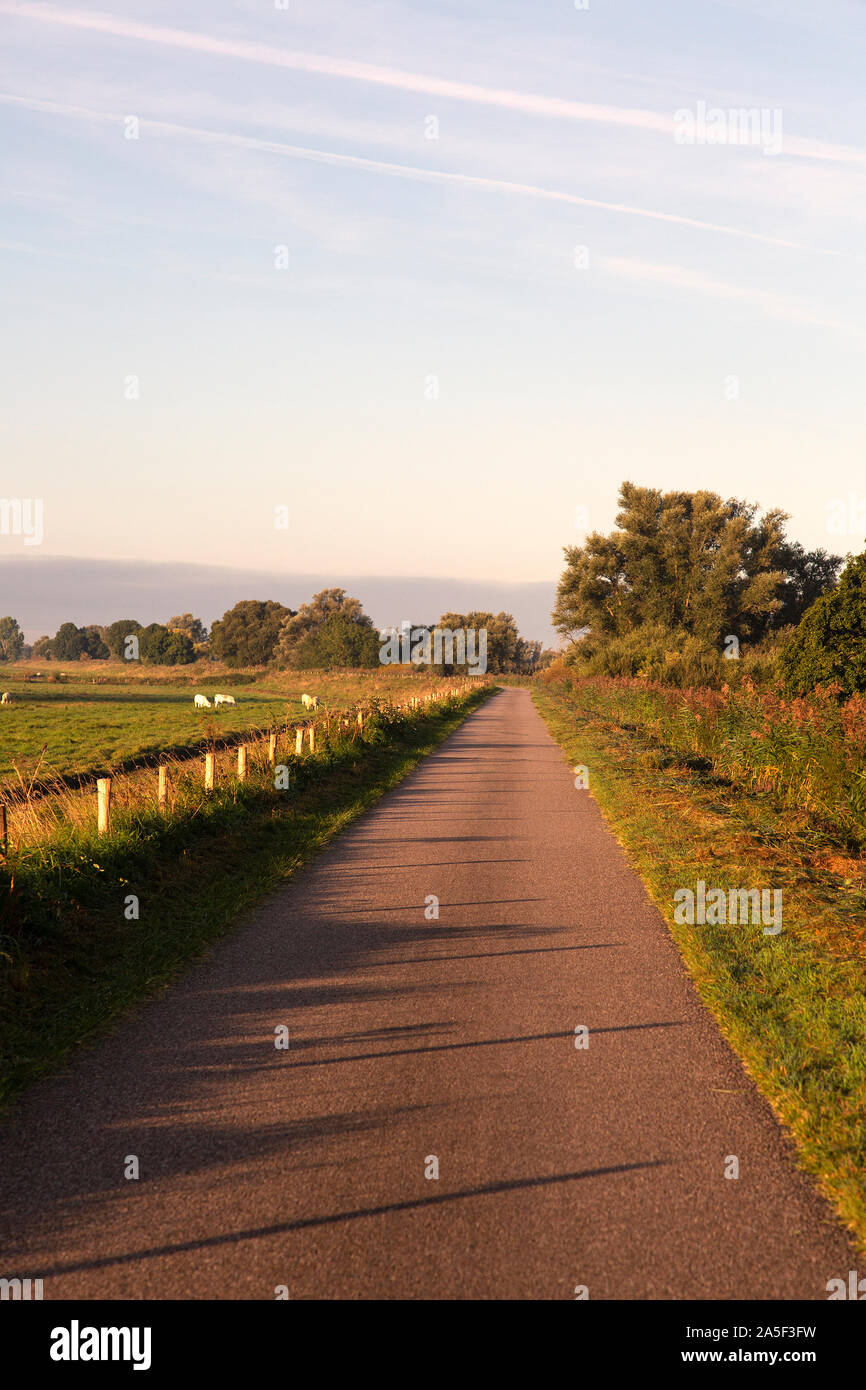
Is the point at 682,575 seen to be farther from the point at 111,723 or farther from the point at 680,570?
the point at 111,723

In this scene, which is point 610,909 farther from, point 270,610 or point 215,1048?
point 270,610

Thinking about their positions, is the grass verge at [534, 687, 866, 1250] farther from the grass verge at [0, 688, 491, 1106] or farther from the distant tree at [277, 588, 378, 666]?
the distant tree at [277, 588, 378, 666]

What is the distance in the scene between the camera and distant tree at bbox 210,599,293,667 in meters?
154

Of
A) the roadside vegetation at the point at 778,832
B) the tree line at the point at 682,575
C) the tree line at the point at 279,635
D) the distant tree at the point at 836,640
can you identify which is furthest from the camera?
the tree line at the point at 279,635

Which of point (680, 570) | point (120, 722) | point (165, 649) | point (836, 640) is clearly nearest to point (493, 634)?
point (165, 649)

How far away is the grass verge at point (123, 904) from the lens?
6.04 m

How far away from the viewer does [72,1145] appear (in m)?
4.39

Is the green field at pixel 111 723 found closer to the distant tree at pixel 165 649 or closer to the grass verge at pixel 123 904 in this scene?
the grass verge at pixel 123 904

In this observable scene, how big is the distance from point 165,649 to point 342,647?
5905 centimetres

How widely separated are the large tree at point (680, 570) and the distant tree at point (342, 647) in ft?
166

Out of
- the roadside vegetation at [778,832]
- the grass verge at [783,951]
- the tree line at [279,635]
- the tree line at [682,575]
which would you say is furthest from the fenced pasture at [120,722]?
the tree line at [279,635]

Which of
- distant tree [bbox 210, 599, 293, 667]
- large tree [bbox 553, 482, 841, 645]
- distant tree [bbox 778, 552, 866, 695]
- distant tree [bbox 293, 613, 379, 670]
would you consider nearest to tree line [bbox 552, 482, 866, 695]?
large tree [bbox 553, 482, 841, 645]

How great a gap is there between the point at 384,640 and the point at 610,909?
119 metres

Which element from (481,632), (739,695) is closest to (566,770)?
(739,695)
